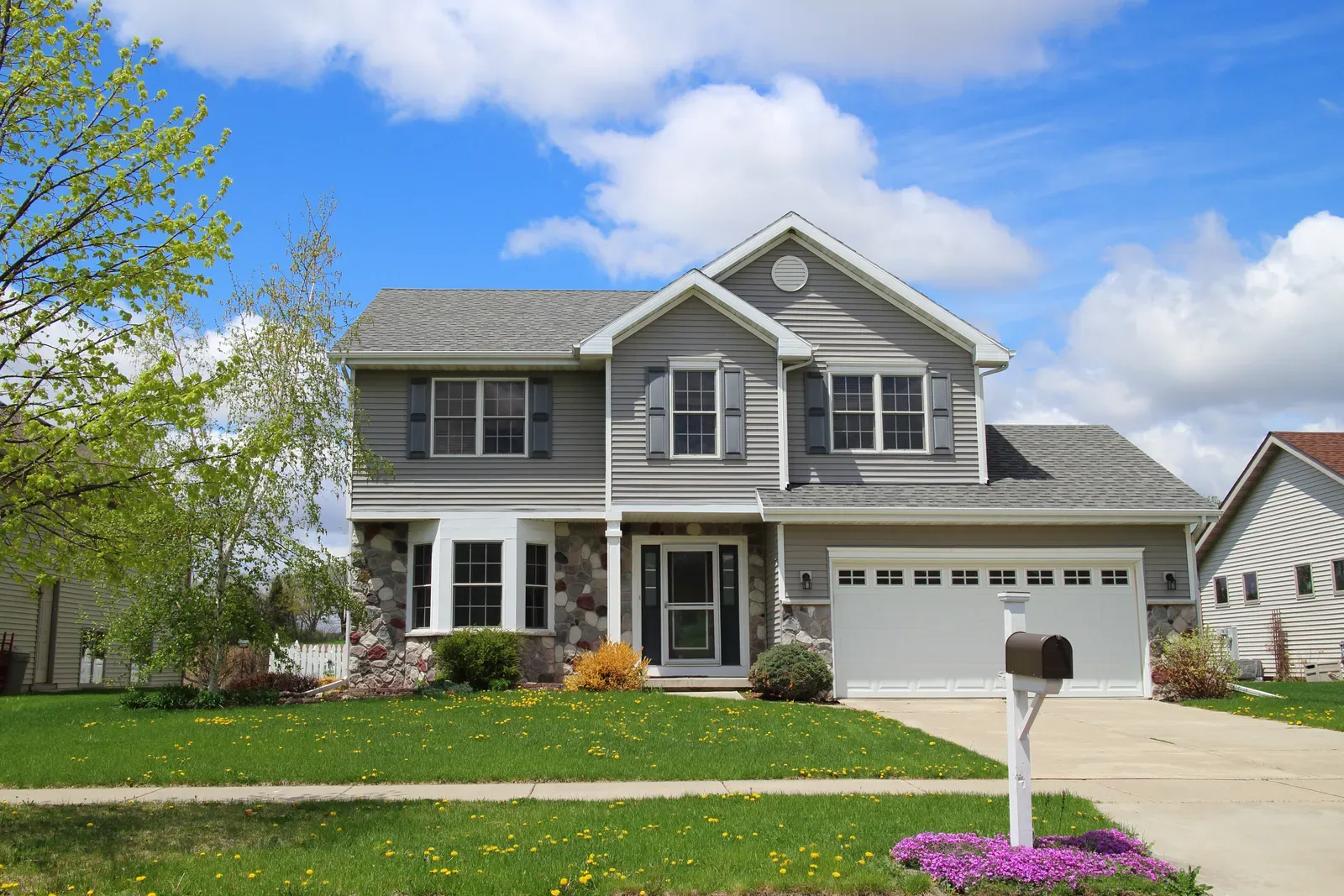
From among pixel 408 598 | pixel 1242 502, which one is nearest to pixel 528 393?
pixel 408 598

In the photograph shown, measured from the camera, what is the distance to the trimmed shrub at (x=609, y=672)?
56.4ft

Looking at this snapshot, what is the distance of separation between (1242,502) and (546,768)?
87.7 ft

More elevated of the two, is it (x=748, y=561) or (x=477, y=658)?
(x=748, y=561)

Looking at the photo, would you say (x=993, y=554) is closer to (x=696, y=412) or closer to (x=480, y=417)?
(x=696, y=412)

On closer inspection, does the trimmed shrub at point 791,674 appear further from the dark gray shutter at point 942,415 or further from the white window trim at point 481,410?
the white window trim at point 481,410

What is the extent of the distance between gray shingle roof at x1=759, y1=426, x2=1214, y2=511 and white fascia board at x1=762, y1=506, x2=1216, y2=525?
98 mm

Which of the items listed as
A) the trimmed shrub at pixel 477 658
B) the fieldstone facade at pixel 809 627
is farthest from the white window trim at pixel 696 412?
the trimmed shrub at pixel 477 658

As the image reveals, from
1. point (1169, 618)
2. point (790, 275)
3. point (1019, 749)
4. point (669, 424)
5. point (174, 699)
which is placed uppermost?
point (790, 275)

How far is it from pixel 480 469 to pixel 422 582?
7.07 feet

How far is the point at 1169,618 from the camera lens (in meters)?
18.3

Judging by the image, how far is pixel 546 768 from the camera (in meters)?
10.4

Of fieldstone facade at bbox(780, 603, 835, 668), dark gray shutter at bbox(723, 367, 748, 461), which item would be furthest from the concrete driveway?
dark gray shutter at bbox(723, 367, 748, 461)

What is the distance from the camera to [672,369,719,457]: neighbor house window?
61.9 ft

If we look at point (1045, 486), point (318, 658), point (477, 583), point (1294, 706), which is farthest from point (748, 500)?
point (318, 658)
